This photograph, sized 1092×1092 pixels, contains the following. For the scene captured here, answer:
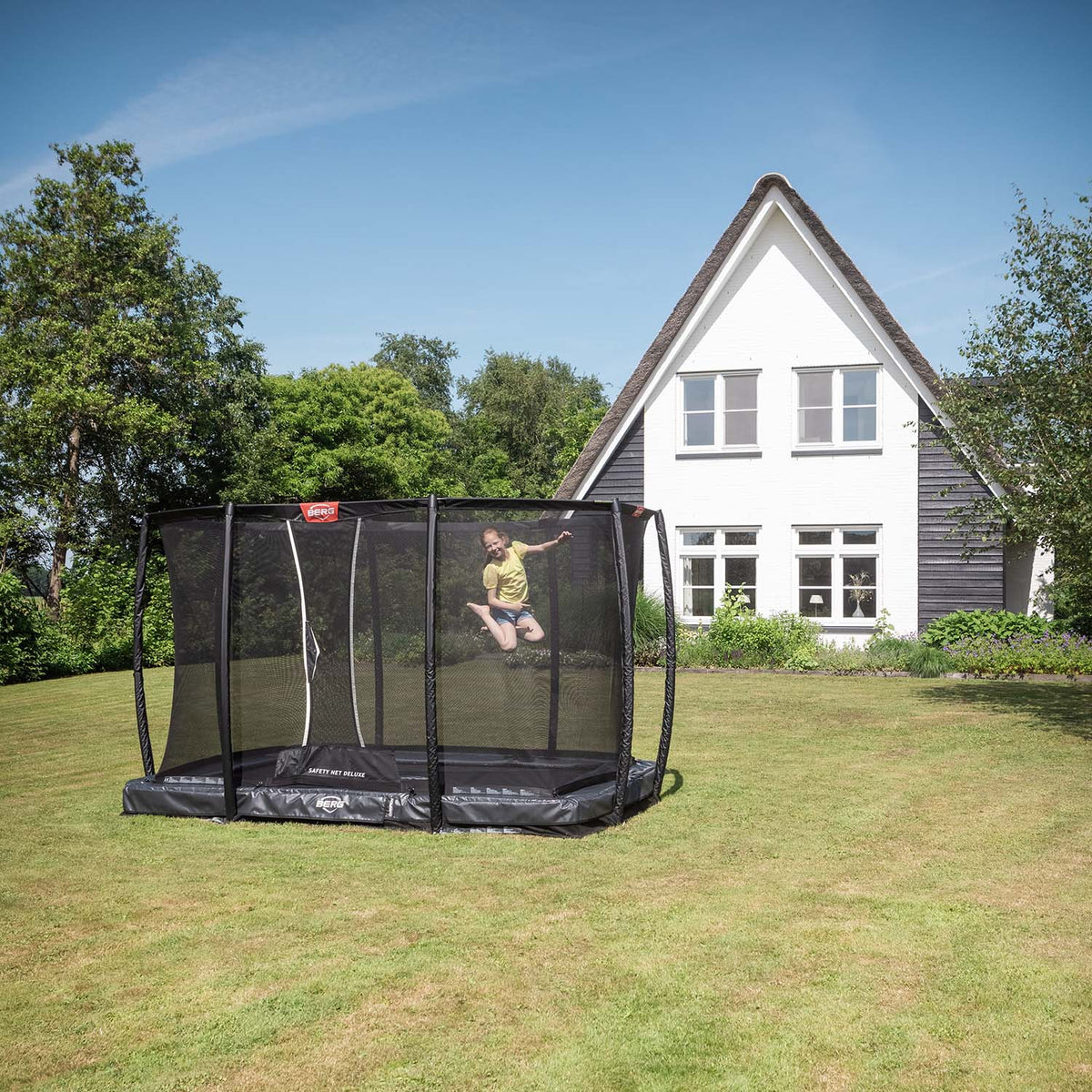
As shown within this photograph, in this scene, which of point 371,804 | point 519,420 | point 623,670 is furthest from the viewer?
point 519,420

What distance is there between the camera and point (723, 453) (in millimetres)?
21094

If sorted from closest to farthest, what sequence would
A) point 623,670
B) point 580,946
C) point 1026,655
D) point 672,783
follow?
1. point 580,946
2. point 623,670
3. point 672,783
4. point 1026,655

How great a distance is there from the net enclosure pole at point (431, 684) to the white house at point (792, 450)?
45.1ft

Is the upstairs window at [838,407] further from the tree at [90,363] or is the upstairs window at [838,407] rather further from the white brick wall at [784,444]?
the tree at [90,363]

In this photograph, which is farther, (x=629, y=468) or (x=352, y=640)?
(x=629, y=468)

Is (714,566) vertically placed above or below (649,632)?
above

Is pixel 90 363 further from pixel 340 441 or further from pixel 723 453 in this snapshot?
pixel 723 453

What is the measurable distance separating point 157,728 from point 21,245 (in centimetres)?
1882

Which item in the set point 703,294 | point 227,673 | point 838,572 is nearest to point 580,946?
point 227,673

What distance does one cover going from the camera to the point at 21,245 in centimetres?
2620

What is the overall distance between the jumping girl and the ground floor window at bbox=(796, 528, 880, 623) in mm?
13803

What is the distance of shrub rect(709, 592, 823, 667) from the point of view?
63.4 feet

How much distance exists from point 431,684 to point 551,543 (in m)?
1.38

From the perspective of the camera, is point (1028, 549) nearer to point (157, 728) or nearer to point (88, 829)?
point (157, 728)
